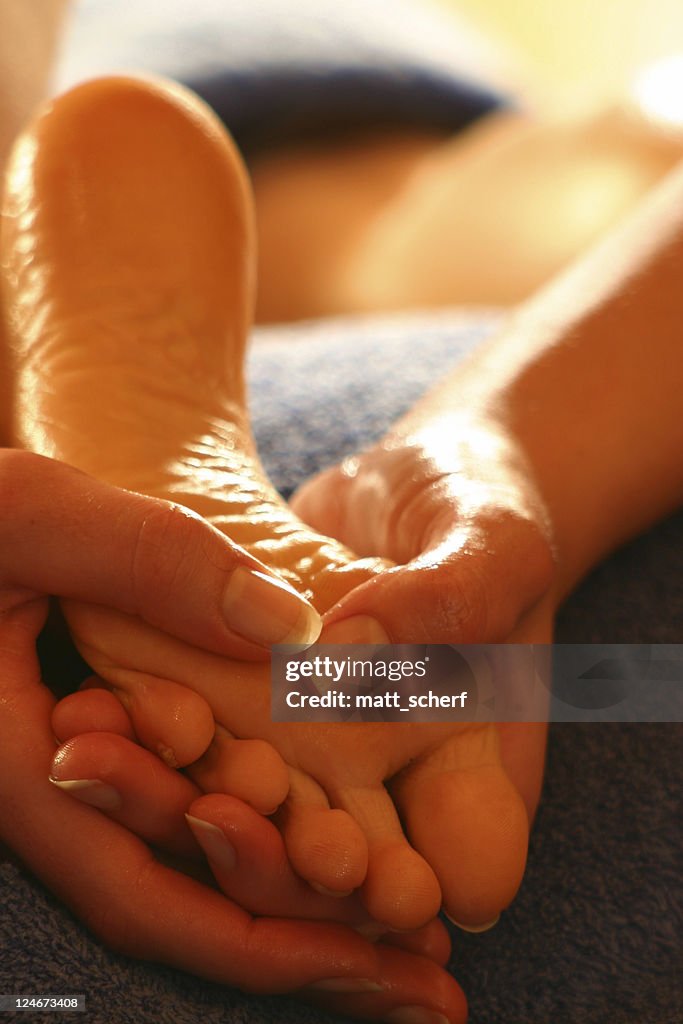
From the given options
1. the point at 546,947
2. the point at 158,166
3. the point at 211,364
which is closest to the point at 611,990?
the point at 546,947

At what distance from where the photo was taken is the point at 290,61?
1583 mm

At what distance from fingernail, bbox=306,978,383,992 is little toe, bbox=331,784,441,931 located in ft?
0.08

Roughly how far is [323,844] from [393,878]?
3cm

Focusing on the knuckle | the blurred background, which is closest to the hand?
the knuckle

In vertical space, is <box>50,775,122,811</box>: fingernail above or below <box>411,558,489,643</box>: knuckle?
below

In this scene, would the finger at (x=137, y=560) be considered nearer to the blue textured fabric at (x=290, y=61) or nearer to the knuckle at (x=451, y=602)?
the knuckle at (x=451, y=602)

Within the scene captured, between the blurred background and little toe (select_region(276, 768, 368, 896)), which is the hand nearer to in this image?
little toe (select_region(276, 768, 368, 896))

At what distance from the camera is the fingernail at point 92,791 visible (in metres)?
0.39

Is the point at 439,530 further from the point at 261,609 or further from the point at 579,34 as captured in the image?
the point at 579,34

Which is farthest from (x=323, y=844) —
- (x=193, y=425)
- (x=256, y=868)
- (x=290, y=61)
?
(x=290, y=61)

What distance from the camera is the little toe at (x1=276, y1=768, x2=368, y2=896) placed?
0.40 meters

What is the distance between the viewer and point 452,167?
5.02 ft

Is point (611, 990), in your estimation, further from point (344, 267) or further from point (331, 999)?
point (344, 267)

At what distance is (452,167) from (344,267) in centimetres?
24
